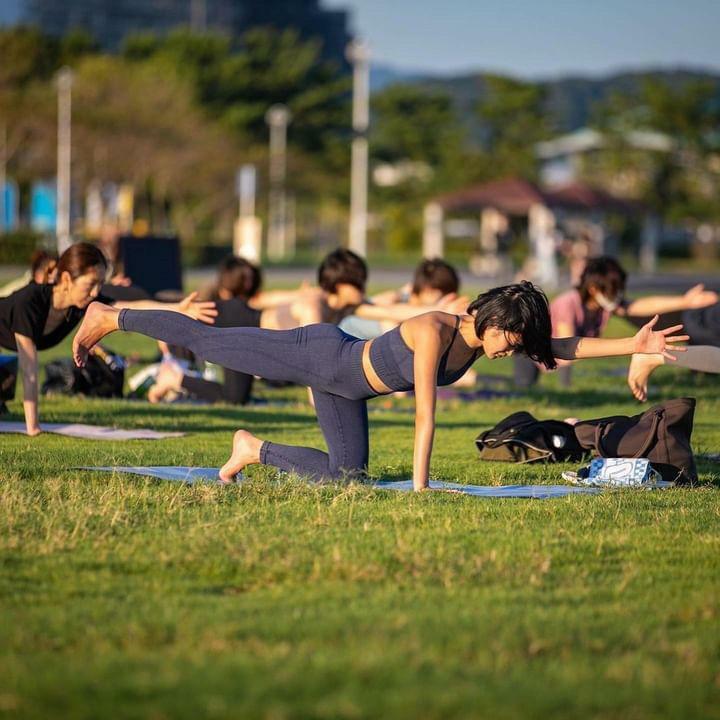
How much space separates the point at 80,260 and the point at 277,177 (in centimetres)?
6743

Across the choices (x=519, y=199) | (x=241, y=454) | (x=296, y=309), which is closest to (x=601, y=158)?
(x=519, y=199)

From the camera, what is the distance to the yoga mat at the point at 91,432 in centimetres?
988

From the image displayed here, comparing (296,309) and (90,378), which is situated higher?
(296,309)

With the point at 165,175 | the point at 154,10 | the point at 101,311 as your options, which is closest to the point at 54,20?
the point at 154,10

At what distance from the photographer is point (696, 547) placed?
21.6 feet

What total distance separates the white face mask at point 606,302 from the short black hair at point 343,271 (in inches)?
91.3

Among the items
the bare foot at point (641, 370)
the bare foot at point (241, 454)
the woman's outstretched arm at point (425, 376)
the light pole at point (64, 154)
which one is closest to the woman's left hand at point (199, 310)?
the bare foot at point (241, 454)

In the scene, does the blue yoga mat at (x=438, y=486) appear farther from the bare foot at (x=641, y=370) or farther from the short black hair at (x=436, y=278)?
the short black hair at (x=436, y=278)

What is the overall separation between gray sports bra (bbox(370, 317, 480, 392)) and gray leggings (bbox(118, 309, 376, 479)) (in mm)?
128

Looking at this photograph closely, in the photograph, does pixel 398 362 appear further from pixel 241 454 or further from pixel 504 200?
pixel 504 200

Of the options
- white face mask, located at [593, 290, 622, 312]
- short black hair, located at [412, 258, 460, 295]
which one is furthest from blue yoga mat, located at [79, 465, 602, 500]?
short black hair, located at [412, 258, 460, 295]

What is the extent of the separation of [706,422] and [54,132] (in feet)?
176

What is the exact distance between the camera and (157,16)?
162750 mm

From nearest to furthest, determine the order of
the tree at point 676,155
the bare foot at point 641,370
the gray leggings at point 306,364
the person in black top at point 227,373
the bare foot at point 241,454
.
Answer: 1. the gray leggings at point 306,364
2. the bare foot at point 241,454
3. the bare foot at point 641,370
4. the person in black top at point 227,373
5. the tree at point 676,155
